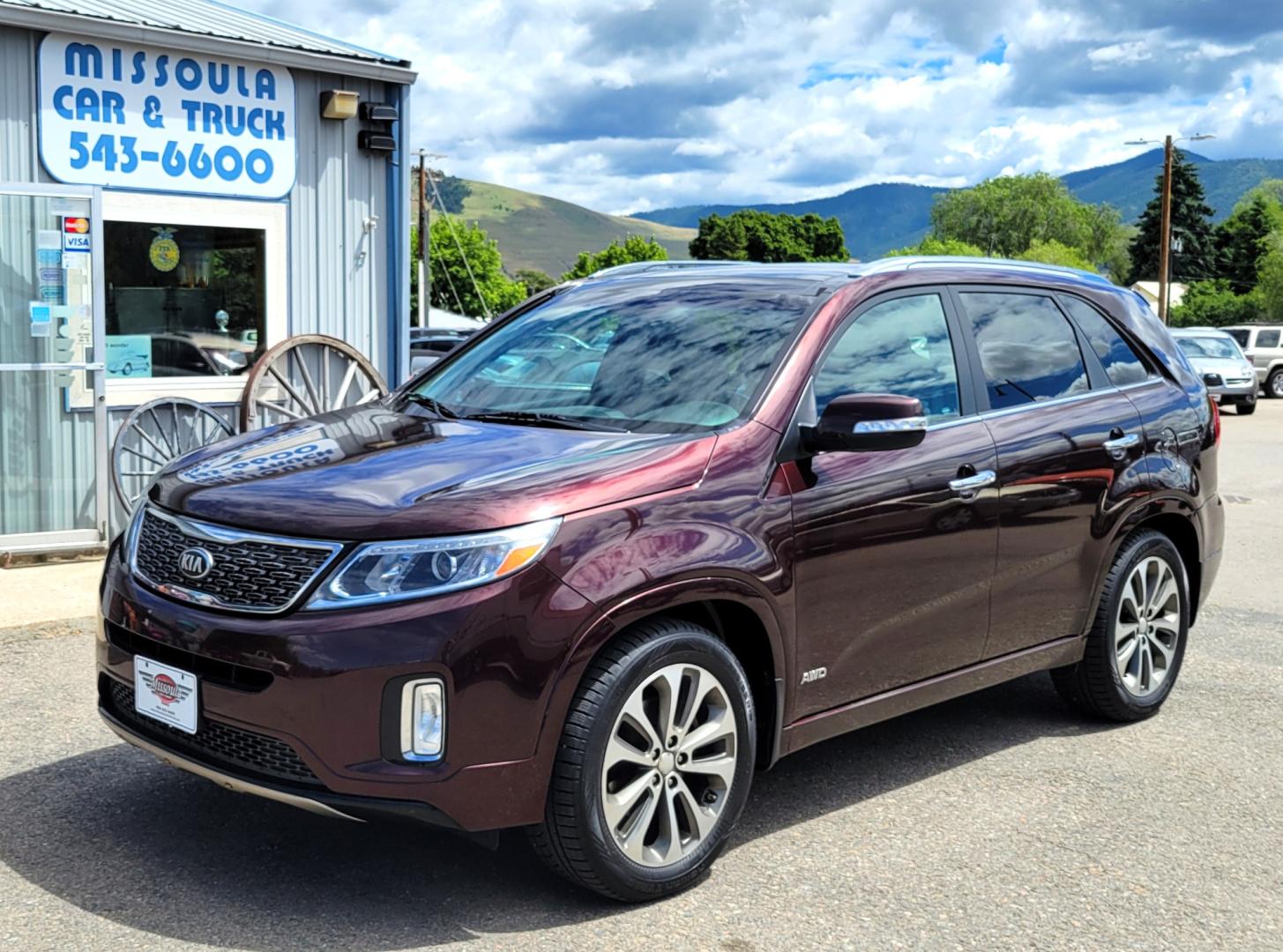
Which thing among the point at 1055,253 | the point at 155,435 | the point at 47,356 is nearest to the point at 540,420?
the point at 47,356

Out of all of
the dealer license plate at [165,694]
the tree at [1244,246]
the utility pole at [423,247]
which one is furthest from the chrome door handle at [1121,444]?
the tree at [1244,246]

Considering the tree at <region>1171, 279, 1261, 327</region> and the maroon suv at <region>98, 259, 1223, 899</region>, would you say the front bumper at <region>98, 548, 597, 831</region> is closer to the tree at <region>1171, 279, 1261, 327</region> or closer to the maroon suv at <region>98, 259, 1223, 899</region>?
the maroon suv at <region>98, 259, 1223, 899</region>

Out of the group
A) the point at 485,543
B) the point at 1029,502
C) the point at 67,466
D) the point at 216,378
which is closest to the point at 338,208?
the point at 216,378

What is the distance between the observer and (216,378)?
10.1 metres

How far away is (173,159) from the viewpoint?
385 inches

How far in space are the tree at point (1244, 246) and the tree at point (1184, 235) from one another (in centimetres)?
85

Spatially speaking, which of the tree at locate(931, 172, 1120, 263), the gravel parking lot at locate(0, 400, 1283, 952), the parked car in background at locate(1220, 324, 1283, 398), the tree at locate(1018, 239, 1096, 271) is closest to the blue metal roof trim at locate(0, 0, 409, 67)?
the gravel parking lot at locate(0, 400, 1283, 952)

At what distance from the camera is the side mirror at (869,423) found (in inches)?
162

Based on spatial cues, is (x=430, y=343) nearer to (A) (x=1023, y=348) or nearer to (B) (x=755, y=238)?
(A) (x=1023, y=348)

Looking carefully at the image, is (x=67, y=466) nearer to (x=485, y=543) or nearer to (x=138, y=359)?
(x=138, y=359)

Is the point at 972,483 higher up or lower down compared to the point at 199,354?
lower down

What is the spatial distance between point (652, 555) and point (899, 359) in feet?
4.77

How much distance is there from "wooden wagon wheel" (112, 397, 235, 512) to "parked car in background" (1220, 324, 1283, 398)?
28629 mm

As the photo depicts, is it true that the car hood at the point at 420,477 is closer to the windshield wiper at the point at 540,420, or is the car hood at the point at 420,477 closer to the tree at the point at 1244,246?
the windshield wiper at the point at 540,420
